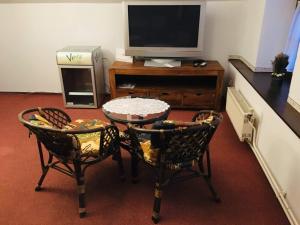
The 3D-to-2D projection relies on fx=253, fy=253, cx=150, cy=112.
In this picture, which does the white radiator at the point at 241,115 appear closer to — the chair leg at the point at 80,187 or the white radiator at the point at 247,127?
the white radiator at the point at 247,127

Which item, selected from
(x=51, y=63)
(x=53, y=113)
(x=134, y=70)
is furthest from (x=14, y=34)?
(x=53, y=113)

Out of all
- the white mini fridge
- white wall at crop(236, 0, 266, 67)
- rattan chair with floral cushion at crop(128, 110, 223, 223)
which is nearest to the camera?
rattan chair with floral cushion at crop(128, 110, 223, 223)

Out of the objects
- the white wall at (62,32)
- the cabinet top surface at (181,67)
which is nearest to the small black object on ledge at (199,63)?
the cabinet top surface at (181,67)

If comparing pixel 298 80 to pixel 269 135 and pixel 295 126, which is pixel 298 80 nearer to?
pixel 295 126

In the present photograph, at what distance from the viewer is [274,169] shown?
1.91m

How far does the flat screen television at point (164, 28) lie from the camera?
3.00 metres

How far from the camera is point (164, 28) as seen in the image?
10.2 ft

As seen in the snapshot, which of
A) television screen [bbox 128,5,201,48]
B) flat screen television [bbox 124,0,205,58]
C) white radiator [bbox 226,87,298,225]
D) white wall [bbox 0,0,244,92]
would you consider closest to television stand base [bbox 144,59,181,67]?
flat screen television [bbox 124,0,205,58]

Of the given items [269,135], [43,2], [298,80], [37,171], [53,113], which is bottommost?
[37,171]

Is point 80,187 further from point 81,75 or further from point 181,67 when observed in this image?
point 81,75

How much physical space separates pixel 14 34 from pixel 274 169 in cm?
365

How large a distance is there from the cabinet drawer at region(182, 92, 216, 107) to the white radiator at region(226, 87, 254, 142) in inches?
16.3

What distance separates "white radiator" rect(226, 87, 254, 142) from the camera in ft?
7.48

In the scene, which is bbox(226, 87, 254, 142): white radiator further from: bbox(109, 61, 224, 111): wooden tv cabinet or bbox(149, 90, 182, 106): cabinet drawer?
bbox(149, 90, 182, 106): cabinet drawer
